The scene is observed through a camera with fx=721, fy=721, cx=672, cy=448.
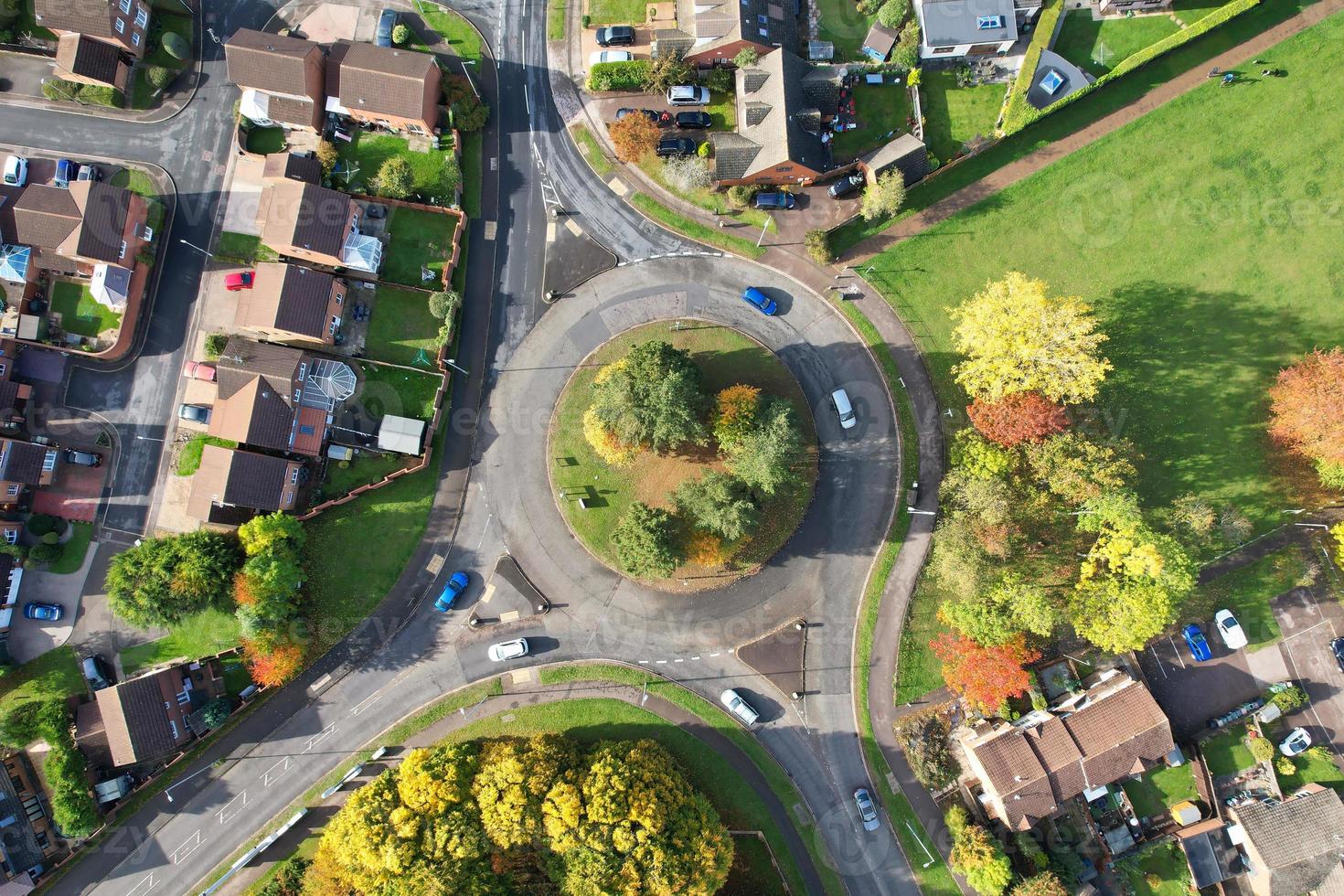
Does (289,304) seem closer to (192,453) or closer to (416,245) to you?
(416,245)

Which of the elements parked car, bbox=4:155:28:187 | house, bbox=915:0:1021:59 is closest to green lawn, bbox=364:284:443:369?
parked car, bbox=4:155:28:187

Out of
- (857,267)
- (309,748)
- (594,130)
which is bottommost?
(309,748)

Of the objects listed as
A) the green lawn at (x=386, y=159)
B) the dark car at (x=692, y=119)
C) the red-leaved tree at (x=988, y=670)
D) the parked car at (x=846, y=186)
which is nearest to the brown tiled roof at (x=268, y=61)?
the green lawn at (x=386, y=159)

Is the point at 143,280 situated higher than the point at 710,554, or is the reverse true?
the point at 143,280

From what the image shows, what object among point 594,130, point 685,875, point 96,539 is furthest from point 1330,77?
point 96,539

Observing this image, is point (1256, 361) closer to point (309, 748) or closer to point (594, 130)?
point (594, 130)

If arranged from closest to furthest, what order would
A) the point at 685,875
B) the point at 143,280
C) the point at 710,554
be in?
1. the point at 685,875
2. the point at 710,554
3. the point at 143,280

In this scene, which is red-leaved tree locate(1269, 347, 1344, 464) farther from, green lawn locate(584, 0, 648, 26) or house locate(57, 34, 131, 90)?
house locate(57, 34, 131, 90)
